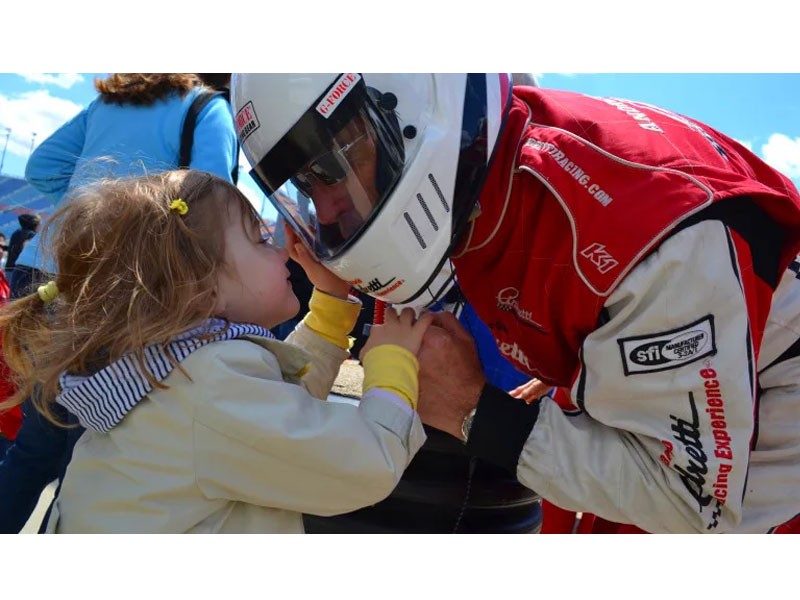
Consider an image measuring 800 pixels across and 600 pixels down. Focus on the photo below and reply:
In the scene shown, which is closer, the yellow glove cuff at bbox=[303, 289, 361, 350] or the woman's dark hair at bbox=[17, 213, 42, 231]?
the yellow glove cuff at bbox=[303, 289, 361, 350]

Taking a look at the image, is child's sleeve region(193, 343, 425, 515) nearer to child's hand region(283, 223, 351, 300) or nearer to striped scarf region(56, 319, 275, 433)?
striped scarf region(56, 319, 275, 433)

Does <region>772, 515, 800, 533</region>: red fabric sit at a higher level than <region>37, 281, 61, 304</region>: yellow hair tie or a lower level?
lower

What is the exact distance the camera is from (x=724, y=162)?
5.30ft

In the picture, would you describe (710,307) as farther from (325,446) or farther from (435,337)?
(325,446)

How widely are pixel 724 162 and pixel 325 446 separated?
1.12 metres

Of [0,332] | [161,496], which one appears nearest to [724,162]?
[161,496]

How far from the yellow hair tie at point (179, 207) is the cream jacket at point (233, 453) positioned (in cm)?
36

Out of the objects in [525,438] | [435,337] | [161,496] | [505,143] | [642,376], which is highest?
[505,143]

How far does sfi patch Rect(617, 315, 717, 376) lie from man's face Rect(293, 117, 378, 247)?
2.35ft

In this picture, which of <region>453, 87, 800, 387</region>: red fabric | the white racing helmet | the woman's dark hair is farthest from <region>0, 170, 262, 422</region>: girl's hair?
the woman's dark hair

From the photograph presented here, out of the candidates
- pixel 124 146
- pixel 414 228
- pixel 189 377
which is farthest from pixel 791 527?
pixel 124 146

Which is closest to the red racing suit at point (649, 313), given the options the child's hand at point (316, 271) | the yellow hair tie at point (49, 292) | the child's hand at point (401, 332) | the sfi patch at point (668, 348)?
the sfi patch at point (668, 348)

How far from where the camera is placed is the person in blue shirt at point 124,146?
105 inches

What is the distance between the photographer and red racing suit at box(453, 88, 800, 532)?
146 centimetres
